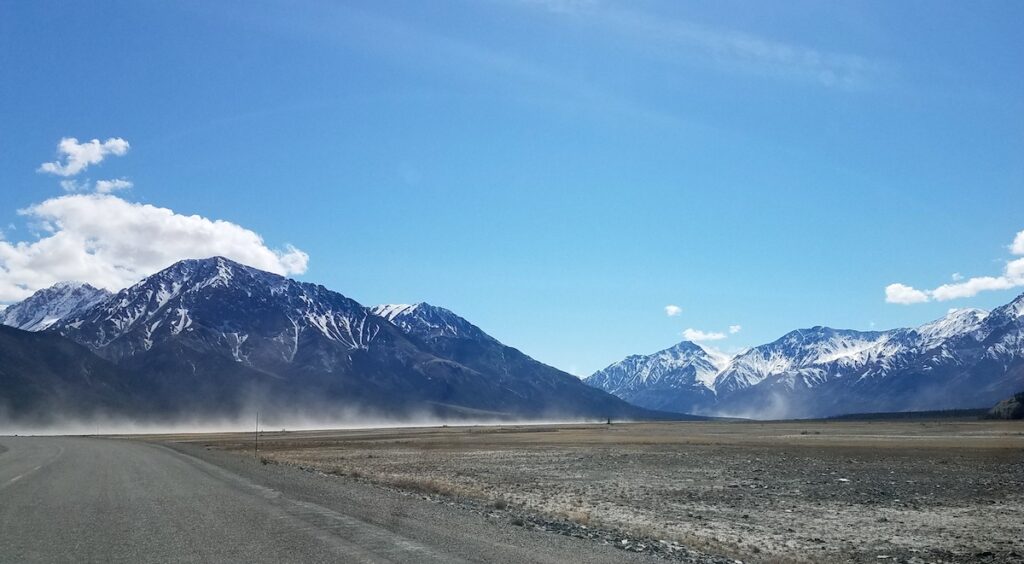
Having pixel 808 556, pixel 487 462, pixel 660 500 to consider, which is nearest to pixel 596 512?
Answer: pixel 660 500

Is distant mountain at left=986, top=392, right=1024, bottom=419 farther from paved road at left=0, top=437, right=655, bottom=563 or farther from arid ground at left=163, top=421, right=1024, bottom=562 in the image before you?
paved road at left=0, top=437, right=655, bottom=563

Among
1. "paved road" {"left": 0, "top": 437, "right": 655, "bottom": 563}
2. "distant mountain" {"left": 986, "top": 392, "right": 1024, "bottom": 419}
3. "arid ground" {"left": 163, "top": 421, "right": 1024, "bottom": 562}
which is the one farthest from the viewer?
"distant mountain" {"left": 986, "top": 392, "right": 1024, "bottom": 419}

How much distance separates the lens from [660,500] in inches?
1081

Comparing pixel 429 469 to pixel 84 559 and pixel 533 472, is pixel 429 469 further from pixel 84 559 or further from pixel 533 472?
pixel 84 559

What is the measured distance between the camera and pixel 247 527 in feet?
55.9

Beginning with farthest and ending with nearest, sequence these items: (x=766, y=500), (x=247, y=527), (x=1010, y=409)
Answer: (x=1010, y=409)
(x=766, y=500)
(x=247, y=527)

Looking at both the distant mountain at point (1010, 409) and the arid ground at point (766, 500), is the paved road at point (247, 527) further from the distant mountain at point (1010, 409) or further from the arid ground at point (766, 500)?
the distant mountain at point (1010, 409)

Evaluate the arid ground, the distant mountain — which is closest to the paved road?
the arid ground

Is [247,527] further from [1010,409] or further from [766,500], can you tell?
[1010,409]

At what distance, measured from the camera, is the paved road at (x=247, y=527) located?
1395cm

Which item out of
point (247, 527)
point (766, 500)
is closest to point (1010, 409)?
point (766, 500)

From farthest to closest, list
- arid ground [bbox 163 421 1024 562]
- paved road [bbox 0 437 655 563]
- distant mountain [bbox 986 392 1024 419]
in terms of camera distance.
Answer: distant mountain [bbox 986 392 1024 419], arid ground [bbox 163 421 1024 562], paved road [bbox 0 437 655 563]

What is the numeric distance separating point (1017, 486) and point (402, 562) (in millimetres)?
28519

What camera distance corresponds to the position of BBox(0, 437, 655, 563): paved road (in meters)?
13.9
